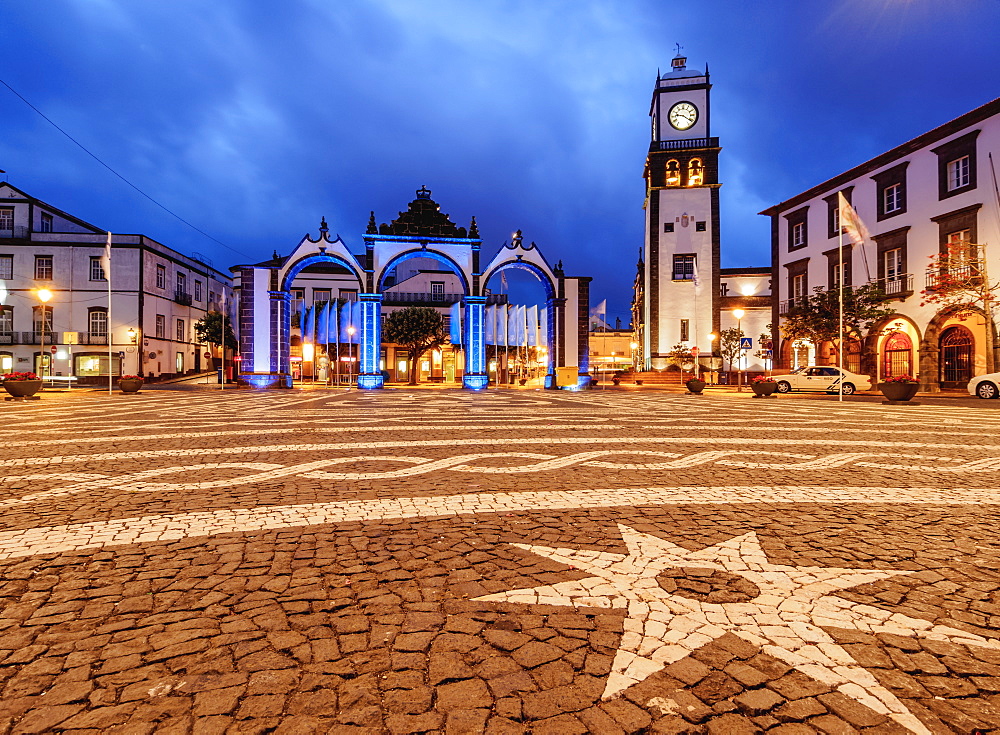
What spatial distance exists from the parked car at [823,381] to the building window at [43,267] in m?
50.8

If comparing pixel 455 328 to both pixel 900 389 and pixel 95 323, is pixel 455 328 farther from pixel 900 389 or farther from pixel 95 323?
pixel 900 389

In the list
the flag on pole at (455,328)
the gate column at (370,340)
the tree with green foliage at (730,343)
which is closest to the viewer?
the gate column at (370,340)

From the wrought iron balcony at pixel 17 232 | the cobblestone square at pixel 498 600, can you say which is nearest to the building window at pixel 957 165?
the cobblestone square at pixel 498 600

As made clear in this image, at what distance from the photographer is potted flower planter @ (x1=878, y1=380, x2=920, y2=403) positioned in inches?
750

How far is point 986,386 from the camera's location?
2077cm

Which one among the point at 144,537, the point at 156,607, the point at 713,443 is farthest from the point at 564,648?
the point at 713,443

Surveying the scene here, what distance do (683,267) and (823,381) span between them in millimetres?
18560

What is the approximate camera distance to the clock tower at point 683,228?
42.8 meters

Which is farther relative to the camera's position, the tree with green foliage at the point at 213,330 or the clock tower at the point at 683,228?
the tree with green foliage at the point at 213,330

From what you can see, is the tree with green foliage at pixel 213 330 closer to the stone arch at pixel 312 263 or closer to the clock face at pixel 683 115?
the stone arch at pixel 312 263

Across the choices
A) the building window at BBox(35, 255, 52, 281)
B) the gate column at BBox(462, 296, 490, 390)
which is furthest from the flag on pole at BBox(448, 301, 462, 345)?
the building window at BBox(35, 255, 52, 281)

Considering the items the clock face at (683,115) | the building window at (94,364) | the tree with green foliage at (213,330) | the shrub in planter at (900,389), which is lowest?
the shrub in planter at (900,389)

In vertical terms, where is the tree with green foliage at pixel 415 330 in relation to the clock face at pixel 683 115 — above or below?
below

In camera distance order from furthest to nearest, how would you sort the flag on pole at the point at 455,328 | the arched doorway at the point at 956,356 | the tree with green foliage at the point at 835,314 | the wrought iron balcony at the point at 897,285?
the flag on pole at the point at 455,328, the wrought iron balcony at the point at 897,285, the tree with green foliage at the point at 835,314, the arched doorway at the point at 956,356
